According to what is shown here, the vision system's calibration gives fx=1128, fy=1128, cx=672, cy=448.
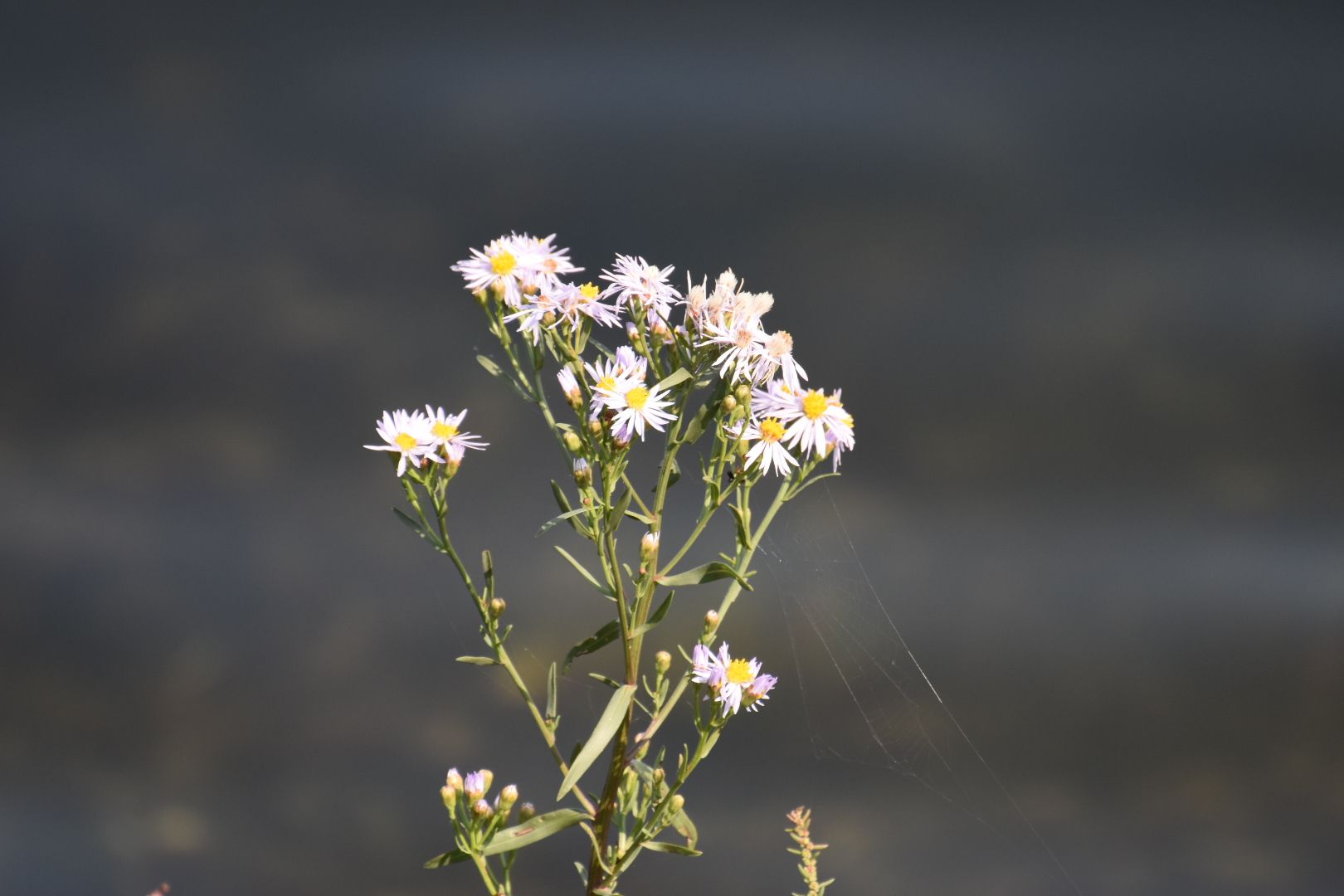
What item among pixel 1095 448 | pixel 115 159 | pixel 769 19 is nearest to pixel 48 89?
→ pixel 115 159

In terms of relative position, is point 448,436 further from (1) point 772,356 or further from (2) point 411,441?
(1) point 772,356

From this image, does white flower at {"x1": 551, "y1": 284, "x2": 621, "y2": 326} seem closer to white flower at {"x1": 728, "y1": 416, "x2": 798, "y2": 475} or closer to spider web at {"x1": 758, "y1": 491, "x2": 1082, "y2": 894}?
white flower at {"x1": 728, "y1": 416, "x2": 798, "y2": 475}

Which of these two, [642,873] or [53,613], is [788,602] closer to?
[642,873]

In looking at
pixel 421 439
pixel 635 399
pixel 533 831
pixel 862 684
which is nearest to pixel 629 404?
pixel 635 399

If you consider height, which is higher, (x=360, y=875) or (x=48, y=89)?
(x=48, y=89)

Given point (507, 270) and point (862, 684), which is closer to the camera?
point (507, 270)

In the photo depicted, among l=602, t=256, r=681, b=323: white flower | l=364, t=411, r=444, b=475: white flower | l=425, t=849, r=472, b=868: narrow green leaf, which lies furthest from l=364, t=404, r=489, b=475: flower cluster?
l=425, t=849, r=472, b=868: narrow green leaf

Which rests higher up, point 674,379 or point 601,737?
point 674,379
